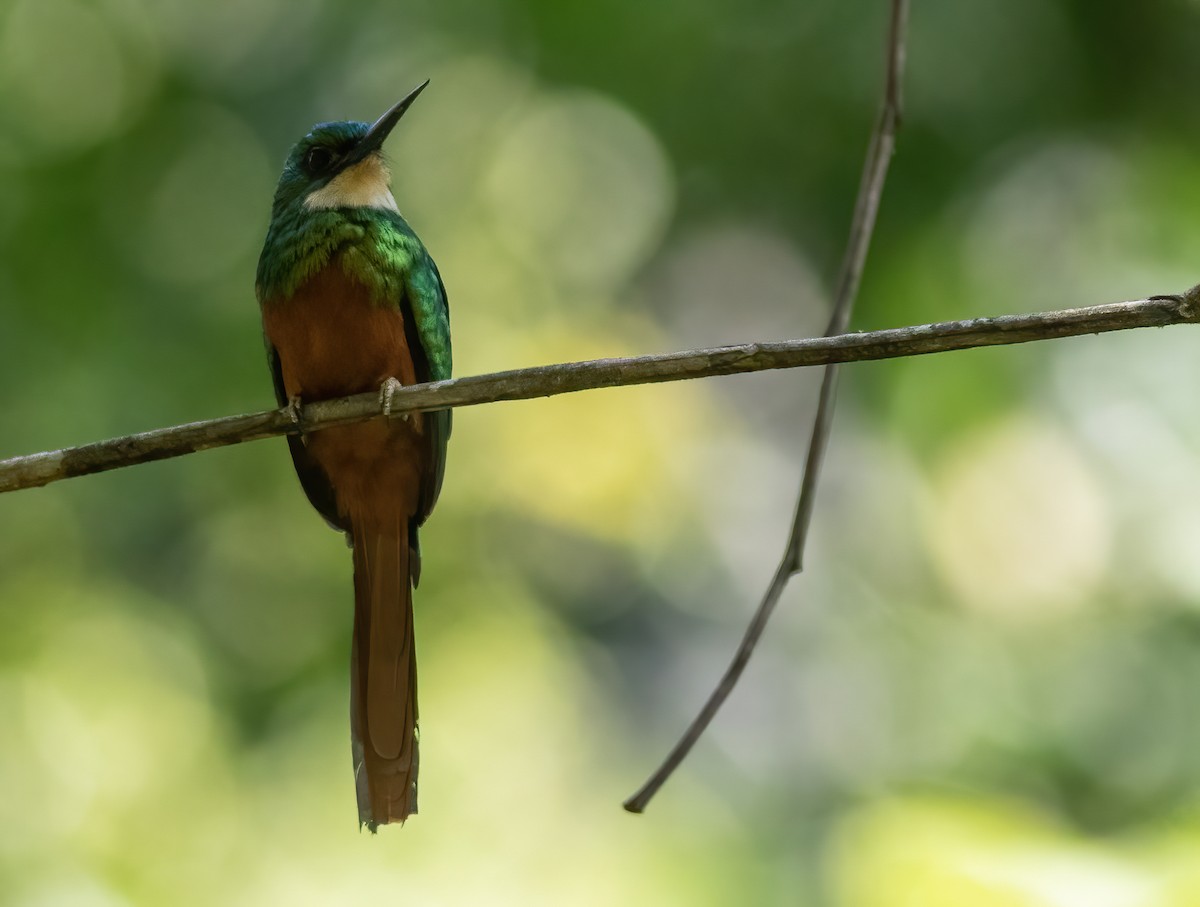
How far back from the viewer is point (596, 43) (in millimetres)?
4191

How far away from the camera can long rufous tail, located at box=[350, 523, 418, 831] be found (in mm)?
2135

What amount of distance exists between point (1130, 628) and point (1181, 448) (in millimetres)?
476

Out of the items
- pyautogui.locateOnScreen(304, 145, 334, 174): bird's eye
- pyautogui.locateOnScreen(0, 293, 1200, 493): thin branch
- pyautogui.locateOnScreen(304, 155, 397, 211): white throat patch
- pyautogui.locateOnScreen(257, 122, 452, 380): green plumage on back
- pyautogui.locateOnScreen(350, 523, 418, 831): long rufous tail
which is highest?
pyautogui.locateOnScreen(304, 145, 334, 174): bird's eye

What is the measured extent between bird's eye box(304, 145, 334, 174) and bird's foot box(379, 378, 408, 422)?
60 cm

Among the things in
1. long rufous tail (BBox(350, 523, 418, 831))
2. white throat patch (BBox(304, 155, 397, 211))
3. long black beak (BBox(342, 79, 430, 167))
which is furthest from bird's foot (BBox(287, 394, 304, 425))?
long black beak (BBox(342, 79, 430, 167))

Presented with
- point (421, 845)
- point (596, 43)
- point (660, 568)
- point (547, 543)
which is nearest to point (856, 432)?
point (660, 568)

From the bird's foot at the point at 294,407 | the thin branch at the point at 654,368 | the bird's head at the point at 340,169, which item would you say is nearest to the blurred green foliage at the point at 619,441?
the bird's head at the point at 340,169

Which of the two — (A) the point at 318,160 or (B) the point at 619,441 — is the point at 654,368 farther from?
(B) the point at 619,441

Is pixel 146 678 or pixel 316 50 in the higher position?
pixel 316 50

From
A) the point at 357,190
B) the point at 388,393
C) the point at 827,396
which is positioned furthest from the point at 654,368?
the point at 357,190

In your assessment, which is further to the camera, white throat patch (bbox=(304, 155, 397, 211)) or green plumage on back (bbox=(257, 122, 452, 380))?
white throat patch (bbox=(304, 155, 397, 211))

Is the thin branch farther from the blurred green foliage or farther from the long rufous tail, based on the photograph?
the blurred green foliage

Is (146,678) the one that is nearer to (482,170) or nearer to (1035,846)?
(482,170)

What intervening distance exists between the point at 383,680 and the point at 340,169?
1.04 metres
